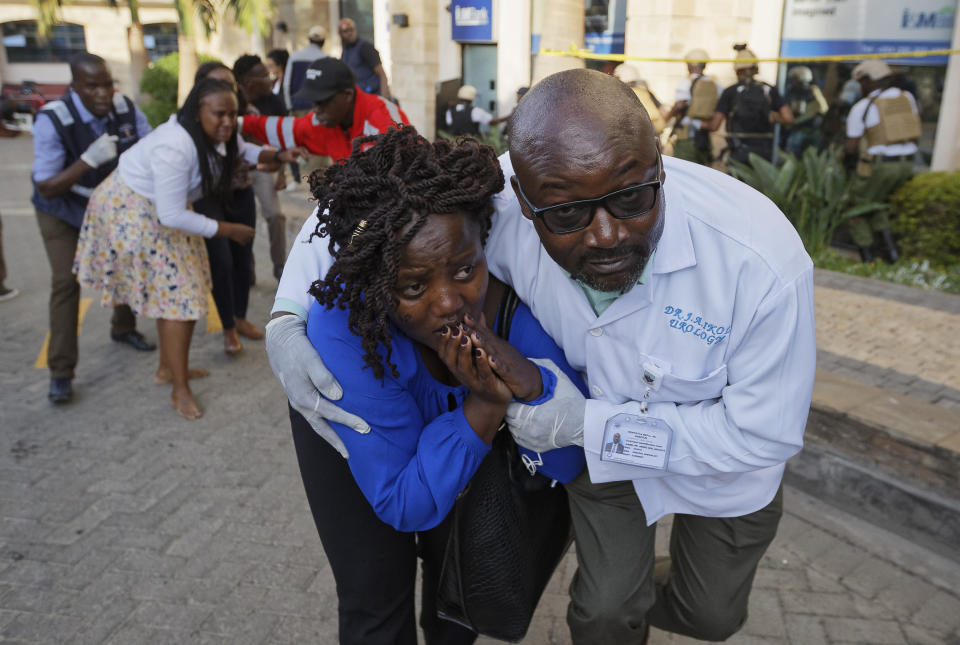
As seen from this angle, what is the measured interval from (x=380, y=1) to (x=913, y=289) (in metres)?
13.3

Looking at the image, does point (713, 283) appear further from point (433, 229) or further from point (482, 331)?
point (433, 229)

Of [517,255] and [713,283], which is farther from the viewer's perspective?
[517,255]

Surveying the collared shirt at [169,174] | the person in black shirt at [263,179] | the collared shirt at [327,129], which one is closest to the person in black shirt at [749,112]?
the collared shirt at [327,129]

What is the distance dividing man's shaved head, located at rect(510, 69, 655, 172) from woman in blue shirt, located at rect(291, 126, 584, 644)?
17 centimetres

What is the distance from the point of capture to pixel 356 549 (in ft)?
6.98

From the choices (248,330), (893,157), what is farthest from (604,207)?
(893,157)

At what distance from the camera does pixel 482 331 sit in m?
1.86

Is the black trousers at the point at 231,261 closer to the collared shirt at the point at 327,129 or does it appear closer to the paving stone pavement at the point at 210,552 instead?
the collared shirt at the point at 327,129

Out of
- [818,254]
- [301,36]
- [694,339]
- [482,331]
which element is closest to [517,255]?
[482,331]

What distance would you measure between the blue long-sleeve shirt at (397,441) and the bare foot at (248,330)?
13.6 feet

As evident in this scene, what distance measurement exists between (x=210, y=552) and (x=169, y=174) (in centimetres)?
205

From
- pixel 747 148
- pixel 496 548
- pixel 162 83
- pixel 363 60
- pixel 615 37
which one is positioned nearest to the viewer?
pixel 496 548

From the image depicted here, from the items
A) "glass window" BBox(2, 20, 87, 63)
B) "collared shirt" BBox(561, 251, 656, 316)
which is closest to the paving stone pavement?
"collared shirt" BBox(561, 251, 656, 316)

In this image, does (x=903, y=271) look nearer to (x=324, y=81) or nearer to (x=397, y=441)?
(x=324, y=81)
